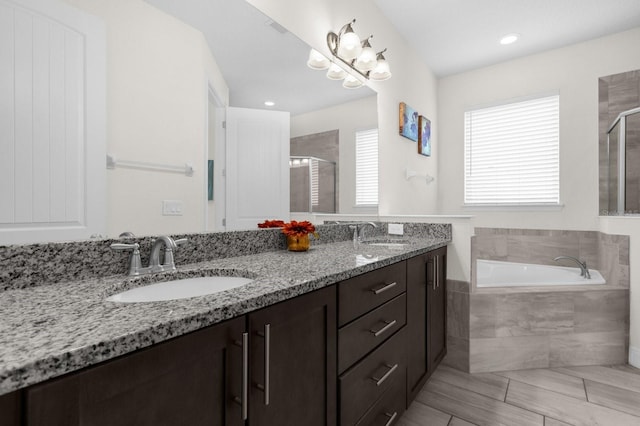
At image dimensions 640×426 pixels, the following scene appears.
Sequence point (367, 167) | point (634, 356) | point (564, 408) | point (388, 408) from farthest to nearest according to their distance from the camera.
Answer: point (367, 167) < point (634, 356) < point (564, 408) < point (388, 408)

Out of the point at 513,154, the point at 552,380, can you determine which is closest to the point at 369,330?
the point at 552,380

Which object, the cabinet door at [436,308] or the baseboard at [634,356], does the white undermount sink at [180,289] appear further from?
the baseboard at [634,356]

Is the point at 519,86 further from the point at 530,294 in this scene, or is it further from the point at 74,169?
the point at 74,169

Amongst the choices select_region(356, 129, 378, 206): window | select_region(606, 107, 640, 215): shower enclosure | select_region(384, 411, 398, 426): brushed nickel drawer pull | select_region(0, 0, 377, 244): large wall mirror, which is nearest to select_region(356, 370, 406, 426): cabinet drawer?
select_region(384, 411, 398, 426): brushed nickel drawer pull

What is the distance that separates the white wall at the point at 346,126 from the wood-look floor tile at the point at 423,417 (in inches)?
45.7

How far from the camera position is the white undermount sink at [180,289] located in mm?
871

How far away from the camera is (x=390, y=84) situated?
271 centimetres

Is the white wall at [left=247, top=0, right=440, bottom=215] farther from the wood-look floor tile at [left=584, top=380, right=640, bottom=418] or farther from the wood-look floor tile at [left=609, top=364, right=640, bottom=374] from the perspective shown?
the wood-look floor tile at [left=609, top=364, right=640, bottom=374]

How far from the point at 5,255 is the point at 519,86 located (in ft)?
12.8

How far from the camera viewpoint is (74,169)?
0.87 meters

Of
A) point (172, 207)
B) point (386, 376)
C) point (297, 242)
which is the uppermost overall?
point (172, 207)

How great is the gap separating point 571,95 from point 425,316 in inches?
106

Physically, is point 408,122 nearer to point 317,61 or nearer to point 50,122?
point 317,61

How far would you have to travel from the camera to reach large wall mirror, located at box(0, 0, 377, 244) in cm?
96
